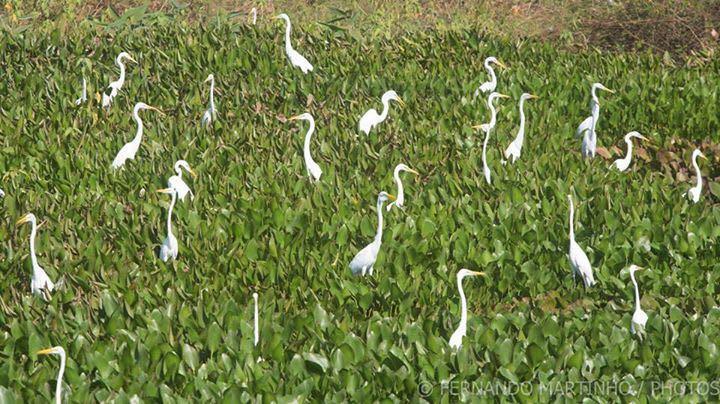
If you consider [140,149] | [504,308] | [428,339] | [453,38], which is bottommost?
[453,38]

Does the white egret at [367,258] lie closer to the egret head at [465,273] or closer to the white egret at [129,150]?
the egret head at [465,273]

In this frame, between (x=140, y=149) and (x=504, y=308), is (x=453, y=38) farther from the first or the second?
(x=504, y=308)

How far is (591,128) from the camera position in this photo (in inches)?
376

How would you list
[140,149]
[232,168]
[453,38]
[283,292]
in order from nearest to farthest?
[283,292]
[232,168]
[140,149]
[453,38]

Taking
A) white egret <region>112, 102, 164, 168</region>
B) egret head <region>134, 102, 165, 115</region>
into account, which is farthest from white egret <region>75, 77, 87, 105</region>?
white egret <region>112, 102, 164, 168</region>

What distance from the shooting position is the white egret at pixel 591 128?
949 cm

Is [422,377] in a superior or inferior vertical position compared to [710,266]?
superior

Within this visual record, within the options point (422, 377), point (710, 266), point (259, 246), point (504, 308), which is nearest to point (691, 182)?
point (710, 266)

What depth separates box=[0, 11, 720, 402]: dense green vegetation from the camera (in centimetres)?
583

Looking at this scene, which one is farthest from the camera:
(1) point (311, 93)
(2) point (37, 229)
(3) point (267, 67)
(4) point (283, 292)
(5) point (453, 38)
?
(5) point (453, 38)

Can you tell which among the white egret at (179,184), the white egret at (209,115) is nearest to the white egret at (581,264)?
the white egret at (179,184)

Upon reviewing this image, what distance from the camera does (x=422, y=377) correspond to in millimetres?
5684

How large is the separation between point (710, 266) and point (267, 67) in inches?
219

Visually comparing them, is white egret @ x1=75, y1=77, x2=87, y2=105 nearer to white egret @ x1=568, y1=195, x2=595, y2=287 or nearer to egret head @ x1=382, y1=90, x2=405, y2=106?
egret head @ x1=382, y1=90, x2=405, y2=106
